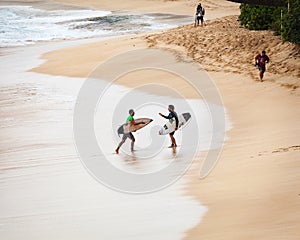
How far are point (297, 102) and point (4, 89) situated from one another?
37.5ft

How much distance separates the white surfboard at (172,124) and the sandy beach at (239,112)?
4.29ft

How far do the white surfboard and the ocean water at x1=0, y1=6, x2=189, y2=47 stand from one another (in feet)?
70.1

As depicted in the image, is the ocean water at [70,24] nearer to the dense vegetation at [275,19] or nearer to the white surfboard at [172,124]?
the dense vegetation at [275,19]

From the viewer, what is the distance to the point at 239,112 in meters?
19.6

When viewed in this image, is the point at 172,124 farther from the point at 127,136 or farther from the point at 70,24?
the point at 70,24

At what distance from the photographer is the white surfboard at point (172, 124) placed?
1674 cm

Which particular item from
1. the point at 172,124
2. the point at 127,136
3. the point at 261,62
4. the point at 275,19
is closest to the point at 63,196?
the point at 127,136

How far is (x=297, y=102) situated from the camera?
64.1ft

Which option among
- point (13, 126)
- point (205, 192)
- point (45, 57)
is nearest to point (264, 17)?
point (45, 57)

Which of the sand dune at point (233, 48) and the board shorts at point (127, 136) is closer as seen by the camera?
the board shorts at point (127, 136)

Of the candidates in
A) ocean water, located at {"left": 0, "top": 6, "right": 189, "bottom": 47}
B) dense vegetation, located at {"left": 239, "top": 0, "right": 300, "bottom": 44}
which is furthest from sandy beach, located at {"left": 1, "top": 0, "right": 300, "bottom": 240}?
ocean water, located at {"left": 0, "top": 6, "right": 189, "bottom": 47}

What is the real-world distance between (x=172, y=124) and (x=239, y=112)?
139 inches

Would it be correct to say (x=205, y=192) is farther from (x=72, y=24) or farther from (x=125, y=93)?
(x=72, y=24)

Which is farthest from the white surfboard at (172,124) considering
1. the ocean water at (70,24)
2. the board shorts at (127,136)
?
the ocean water at (70,24)
